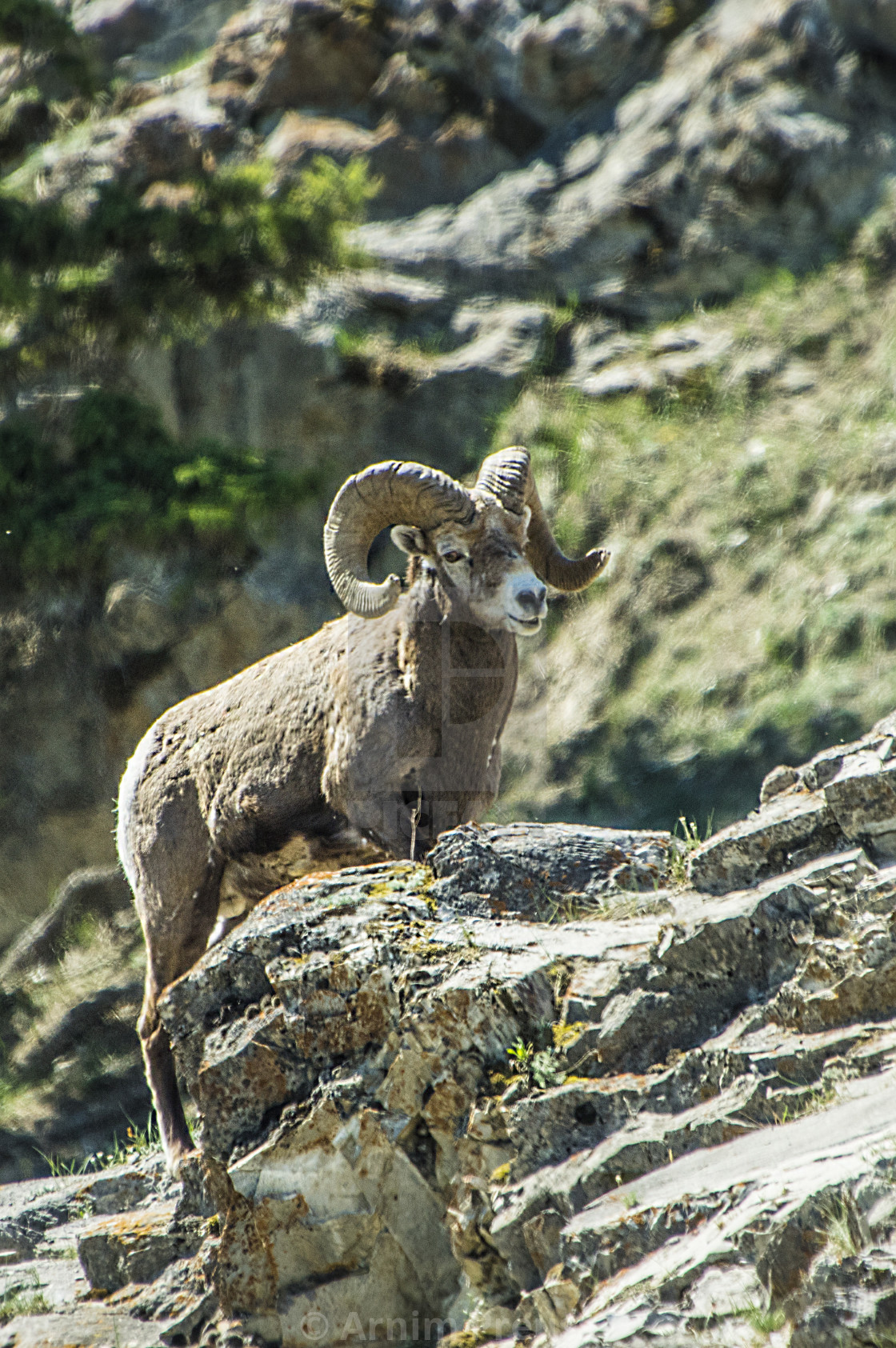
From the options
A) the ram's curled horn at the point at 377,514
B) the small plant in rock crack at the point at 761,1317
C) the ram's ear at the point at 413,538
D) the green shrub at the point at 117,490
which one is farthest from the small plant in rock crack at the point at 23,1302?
the green shrub at the point at 117,490

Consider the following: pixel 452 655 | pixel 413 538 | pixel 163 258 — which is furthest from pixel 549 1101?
pixel 163 258

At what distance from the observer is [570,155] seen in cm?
1862

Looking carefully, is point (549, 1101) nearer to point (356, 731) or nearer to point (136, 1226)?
point (136, 1226)

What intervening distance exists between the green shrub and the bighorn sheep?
303 inches

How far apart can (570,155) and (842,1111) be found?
17124 millimetres

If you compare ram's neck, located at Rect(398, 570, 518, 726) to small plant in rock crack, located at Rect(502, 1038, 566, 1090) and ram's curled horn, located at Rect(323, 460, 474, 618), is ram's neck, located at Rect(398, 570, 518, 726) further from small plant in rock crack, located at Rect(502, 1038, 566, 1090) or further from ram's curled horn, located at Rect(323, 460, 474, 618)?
small plant in rock crack, located at Rect(502, 1038, 566, 1090)

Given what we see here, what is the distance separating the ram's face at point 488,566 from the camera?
689 centimetres

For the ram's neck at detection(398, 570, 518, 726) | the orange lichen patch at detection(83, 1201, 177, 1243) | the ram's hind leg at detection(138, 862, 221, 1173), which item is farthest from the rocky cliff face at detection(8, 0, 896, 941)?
the orange lichen patch at detection(83, 1201, 177, 1243)

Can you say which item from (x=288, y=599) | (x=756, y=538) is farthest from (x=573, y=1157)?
(x=288, y=599)

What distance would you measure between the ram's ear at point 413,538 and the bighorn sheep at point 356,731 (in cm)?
1

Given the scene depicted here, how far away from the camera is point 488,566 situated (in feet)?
23.3

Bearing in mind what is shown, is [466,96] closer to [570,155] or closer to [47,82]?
[570,155]

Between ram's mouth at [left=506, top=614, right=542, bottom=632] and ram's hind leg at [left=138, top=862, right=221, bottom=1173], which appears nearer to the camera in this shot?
ram's mouth at [left=506, top=614, right=542, bottom=632]

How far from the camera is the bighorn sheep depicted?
22.7 feet
